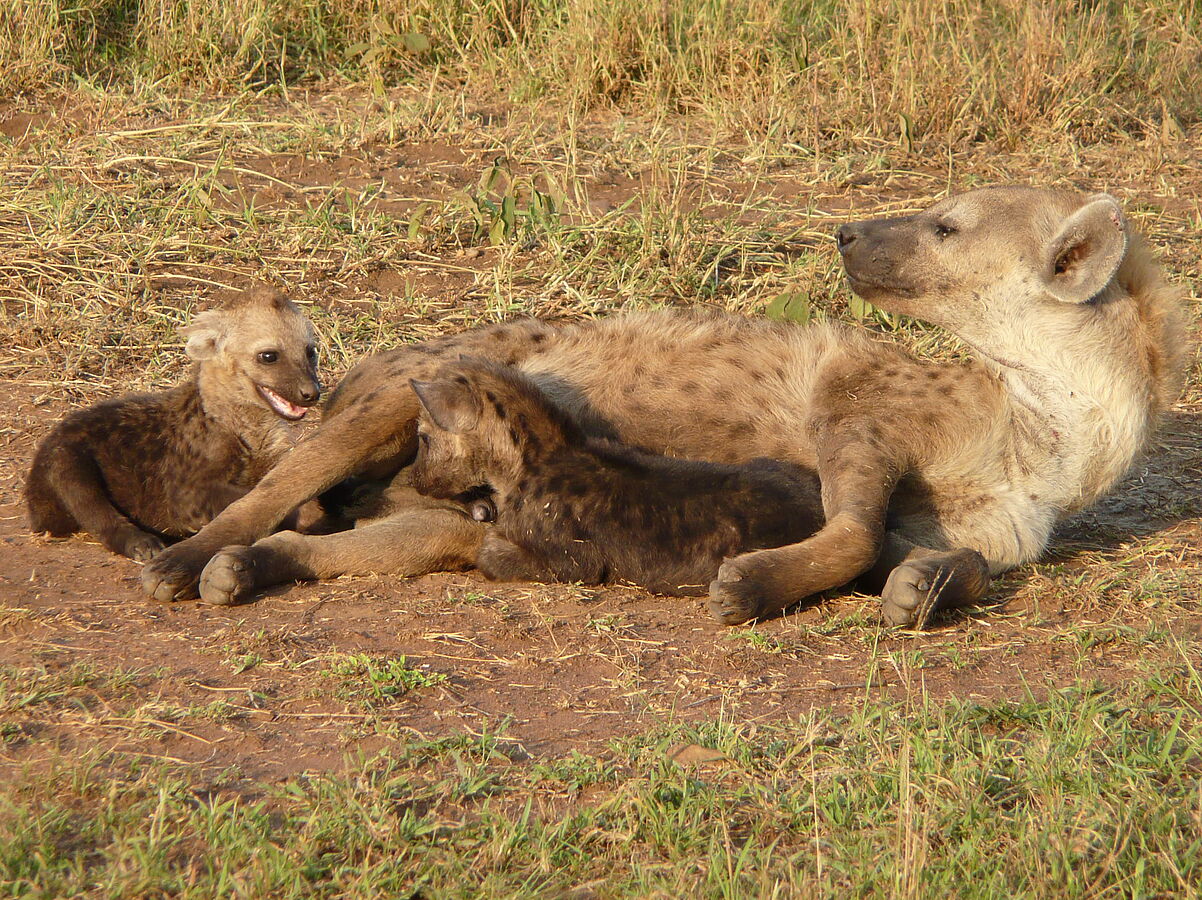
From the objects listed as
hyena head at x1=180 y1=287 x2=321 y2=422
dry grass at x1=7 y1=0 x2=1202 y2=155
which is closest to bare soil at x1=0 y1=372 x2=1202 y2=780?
hyena head at x1=180 y1=287 x2=321 y2=422

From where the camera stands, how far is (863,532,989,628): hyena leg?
3248 millimetres

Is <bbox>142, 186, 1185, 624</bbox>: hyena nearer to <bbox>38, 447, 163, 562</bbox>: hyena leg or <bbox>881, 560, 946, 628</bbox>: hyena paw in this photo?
<bbox>881, 560, 946, 628</bbox>: hyena paw

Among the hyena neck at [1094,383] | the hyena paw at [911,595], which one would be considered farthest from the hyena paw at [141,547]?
the hyena neck at [1094,383]

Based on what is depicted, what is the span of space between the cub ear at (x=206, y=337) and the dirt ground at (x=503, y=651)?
63 centimetres

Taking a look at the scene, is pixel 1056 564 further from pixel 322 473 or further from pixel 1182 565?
pixel 322 473

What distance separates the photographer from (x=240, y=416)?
397cm

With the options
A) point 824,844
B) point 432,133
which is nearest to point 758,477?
point 824,844

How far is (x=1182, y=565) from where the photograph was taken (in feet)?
12.5

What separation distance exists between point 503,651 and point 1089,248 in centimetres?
184

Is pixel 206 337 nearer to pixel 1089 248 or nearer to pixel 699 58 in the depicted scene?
pixel 1089 248

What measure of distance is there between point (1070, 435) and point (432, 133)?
3716 millimetres

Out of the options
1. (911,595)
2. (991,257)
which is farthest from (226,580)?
(991,257)

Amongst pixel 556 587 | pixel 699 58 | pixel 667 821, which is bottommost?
pixel 556 587

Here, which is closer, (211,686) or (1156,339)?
(211,686)
